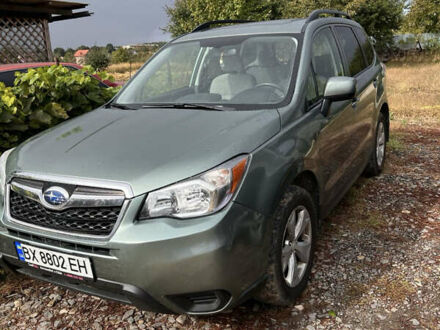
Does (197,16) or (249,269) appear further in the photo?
(197,16)

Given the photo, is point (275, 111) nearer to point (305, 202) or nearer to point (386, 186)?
point (305, 202)

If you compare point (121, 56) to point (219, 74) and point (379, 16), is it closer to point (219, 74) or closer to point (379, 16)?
point (379, 16)

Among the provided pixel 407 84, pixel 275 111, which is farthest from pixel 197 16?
pixel 275 111

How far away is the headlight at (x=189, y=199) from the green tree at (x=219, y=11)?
65.1 feet

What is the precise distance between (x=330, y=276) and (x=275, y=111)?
1.22 metres

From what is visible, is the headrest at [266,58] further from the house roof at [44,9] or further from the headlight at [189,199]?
the house roof at [44,9]

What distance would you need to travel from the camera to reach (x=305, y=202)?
8.09 ft

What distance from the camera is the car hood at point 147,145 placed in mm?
1929

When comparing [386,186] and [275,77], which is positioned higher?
[275,77]

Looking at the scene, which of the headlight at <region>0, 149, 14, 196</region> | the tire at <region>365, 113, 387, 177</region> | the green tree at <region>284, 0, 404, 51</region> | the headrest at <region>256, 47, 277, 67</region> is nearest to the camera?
the headlight at <region>0, 149, 14, 196</region>

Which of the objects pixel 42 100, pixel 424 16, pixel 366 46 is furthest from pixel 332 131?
pixel 424 16

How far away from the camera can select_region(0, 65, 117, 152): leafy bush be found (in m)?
3.35

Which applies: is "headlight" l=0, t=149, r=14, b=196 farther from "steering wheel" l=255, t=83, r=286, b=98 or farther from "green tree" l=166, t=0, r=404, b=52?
"green tree" l=166, t=0, r=404, b=52

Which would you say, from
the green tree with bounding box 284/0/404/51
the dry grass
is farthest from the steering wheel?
the green tree with bounding box 284/0/404/51
